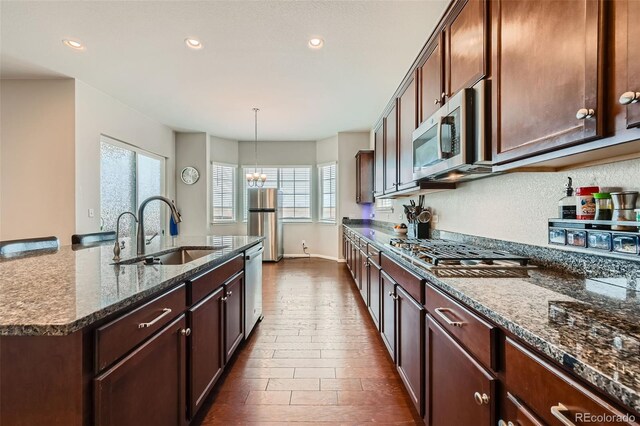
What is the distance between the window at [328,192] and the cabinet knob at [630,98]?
5898mm

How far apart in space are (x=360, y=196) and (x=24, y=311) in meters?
5.49

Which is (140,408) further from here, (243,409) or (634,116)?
(634,116)

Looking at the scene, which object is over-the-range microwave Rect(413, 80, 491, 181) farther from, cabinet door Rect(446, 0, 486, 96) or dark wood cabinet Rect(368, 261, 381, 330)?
dark wood cabinet Rect(368, 261, 381, 330)

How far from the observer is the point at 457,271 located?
1352 mm

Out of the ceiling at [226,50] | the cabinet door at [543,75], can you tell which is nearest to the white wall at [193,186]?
the ceiling at [226,50]

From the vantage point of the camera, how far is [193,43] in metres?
2.95

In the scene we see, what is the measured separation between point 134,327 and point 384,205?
4.56 meters

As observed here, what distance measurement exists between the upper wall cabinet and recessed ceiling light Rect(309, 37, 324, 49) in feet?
4.61

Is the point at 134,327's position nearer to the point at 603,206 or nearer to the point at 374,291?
the point at 603,206

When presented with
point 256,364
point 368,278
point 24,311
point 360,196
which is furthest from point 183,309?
point 360,196

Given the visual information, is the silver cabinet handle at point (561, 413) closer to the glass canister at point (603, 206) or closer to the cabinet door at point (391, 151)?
the glass canister at point (603, 206)

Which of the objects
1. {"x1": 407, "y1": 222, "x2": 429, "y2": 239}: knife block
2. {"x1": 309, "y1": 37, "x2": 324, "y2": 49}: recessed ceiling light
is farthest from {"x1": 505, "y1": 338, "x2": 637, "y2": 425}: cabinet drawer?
{"x1": 309, "y1": 37, "x2": 324, "y2": 49}: recessed ceiling light

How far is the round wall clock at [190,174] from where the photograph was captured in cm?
642

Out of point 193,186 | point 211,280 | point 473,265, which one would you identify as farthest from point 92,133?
point 473,265
